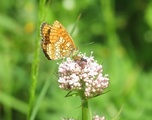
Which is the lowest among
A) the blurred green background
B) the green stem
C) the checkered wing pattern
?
the green stem

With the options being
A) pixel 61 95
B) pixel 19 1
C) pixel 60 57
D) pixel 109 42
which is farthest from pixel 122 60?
pixel 60 57

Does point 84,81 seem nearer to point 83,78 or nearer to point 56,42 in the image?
point 83,78

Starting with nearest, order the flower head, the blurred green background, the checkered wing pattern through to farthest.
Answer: the flower head
the checkered wing pattern
the blurred green background

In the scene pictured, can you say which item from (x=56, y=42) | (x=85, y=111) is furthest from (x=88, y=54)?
(x=85, y=111)

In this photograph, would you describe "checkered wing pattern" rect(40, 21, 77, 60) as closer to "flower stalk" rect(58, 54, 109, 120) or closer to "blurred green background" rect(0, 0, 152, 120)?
"flower stalk" rect(58, 54, 109, 120)

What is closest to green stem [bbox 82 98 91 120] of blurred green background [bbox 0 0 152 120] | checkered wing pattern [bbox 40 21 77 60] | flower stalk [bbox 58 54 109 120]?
flower stalk [bbox 58 54 109 120]

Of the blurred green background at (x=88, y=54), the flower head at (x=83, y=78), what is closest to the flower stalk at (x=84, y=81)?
the flower head at (x=83, y=78)

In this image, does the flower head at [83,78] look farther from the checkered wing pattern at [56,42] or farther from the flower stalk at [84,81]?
the checkered wing pattern at [56,42]
